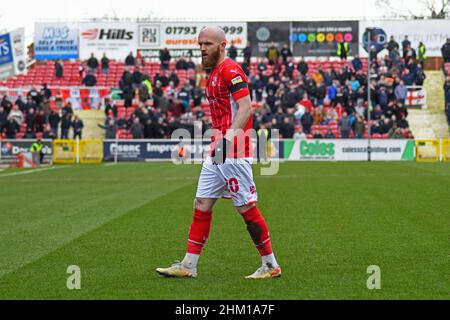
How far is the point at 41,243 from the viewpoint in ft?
32.9

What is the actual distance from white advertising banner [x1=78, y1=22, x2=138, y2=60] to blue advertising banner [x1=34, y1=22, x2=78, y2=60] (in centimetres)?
48

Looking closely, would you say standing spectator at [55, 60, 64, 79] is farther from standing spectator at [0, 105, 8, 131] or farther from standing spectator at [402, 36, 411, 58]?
standing spectator at [402, 36, 411, 58]

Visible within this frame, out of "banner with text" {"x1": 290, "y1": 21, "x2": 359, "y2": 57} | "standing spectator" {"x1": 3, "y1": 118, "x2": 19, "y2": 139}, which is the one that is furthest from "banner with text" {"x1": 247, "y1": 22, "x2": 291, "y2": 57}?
"standing spectator" {"x1": 3, "y1": 118, "x2": 19, "y2": 139}

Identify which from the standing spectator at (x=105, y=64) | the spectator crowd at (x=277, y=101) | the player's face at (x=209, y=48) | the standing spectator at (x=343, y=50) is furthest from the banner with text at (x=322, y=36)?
the player's face at (x=209, y=48)

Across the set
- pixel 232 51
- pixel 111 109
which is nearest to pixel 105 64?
pixel 111 109

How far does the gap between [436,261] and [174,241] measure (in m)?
3.35

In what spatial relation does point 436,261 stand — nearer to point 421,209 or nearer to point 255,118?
point 421,209

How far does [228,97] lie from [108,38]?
43690 mm

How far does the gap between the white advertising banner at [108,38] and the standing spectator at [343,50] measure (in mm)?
12223

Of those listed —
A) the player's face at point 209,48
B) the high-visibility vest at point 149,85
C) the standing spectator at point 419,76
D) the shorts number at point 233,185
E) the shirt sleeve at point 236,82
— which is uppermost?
the standing spectator at point 419,76

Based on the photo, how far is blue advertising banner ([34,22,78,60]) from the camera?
49.8 m

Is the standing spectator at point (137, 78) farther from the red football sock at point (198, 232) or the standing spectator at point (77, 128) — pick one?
the red football sock at point (198, 232)

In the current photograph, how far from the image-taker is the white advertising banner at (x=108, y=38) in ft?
163
